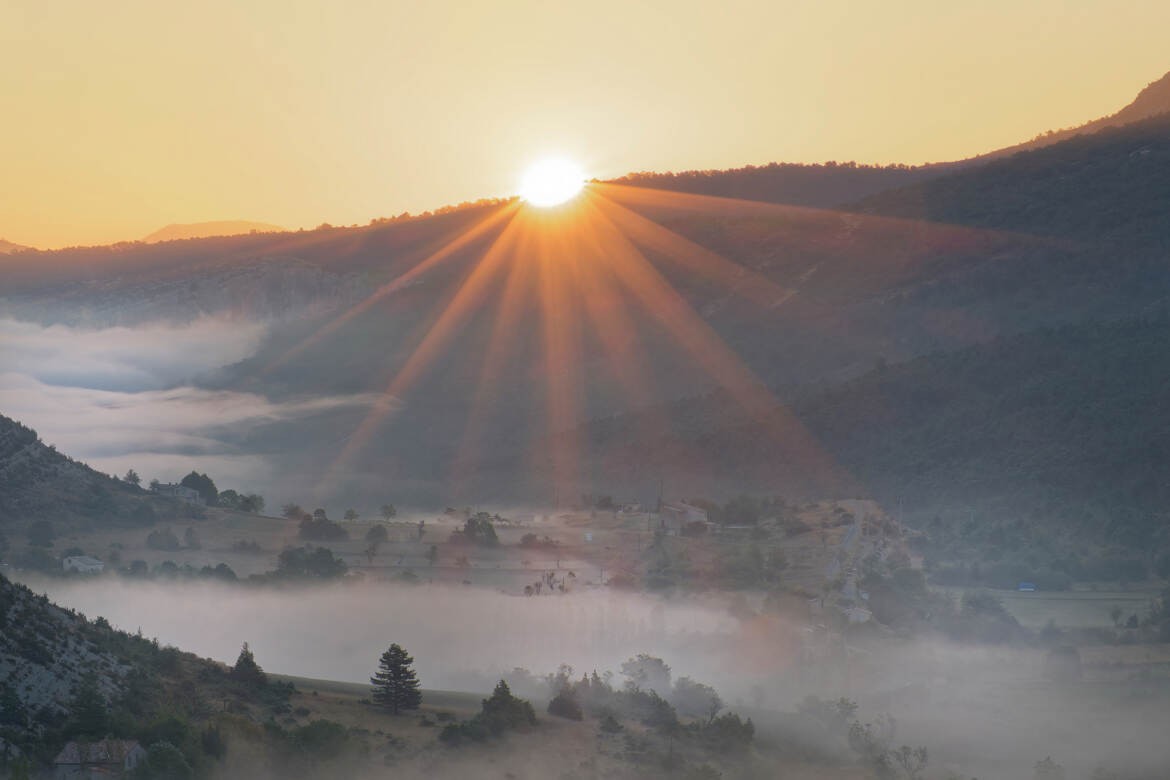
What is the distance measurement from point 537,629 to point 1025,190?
77420 millimetres

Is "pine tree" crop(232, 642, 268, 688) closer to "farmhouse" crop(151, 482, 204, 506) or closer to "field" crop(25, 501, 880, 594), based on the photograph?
"field" crop(25, 501, 880, 594)

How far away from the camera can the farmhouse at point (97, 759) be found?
72.2 ft

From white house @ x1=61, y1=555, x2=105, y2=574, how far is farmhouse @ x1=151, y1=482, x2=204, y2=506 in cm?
Result: 1149

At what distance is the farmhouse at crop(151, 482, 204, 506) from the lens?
60594mm

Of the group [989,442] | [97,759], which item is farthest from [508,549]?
[97,759]

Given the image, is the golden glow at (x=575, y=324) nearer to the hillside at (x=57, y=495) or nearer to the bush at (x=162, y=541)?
the hillside at (x=57, y=495)

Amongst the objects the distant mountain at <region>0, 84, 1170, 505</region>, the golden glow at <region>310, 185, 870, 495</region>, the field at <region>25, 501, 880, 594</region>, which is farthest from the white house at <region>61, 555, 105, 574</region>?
the golden glow at <region>310, 185, 870, 495</region>

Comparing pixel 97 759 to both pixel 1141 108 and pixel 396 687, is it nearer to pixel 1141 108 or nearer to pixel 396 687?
pixel 396 687

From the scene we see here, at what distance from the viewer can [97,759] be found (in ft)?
73.2

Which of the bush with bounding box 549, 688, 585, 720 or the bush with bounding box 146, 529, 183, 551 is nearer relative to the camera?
the bush with bounding box 549, 688, 585, 720

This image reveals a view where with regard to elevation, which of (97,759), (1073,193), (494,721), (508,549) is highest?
(1073,193)

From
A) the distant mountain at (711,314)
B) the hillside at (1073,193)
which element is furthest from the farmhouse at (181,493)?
the hillside at (1073,193)

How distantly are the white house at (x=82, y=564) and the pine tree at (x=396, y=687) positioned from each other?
2045 cm

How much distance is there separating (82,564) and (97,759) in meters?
26.4
